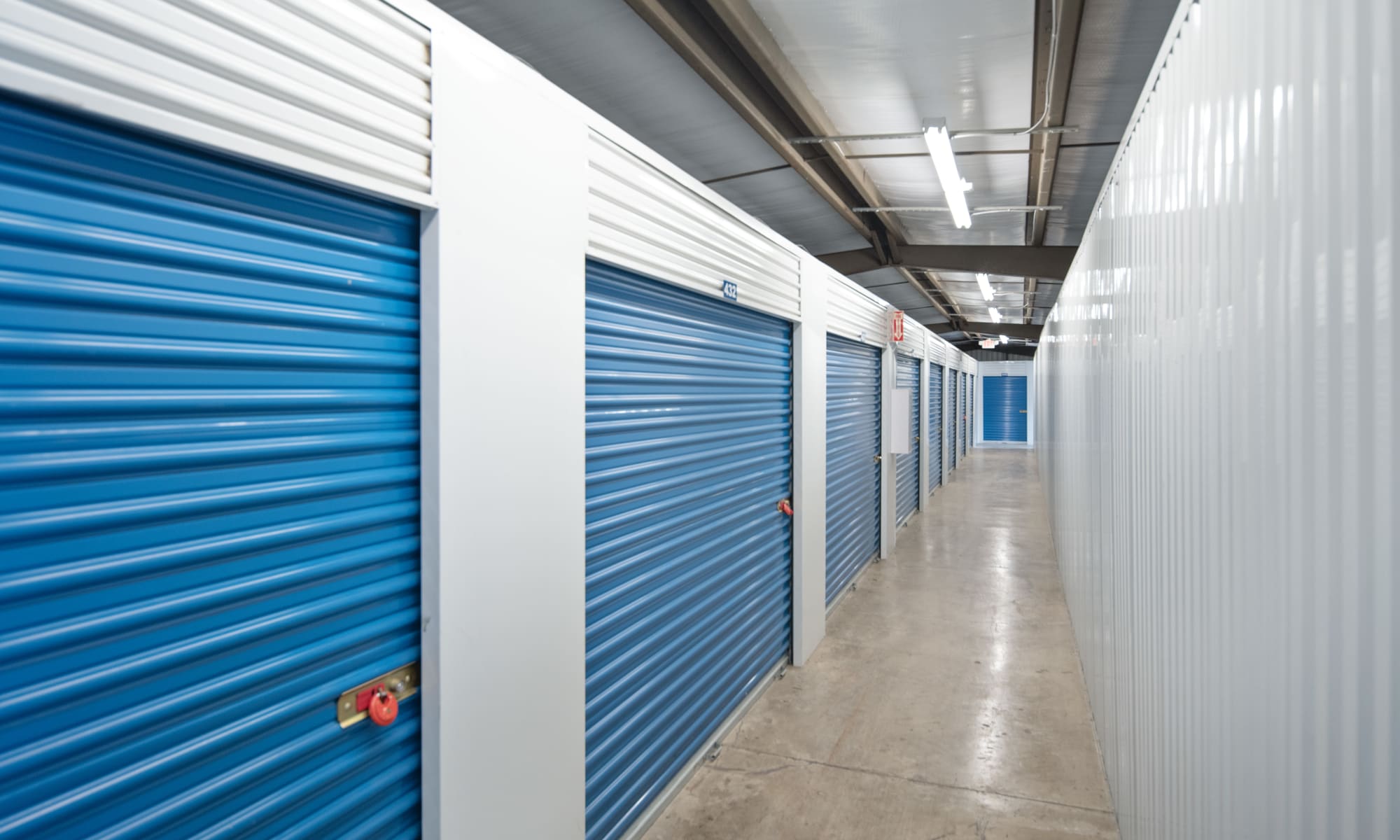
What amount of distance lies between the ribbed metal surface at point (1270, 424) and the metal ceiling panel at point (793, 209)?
4.02 meters

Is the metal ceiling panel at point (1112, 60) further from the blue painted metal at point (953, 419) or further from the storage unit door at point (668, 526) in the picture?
the blue painted metal at point (953, 419)

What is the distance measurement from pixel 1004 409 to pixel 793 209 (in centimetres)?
2134

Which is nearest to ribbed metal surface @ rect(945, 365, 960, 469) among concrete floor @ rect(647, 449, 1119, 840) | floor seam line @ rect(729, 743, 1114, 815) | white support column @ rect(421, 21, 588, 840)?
concrete floor @ rect(647, 449, 1119, 840)

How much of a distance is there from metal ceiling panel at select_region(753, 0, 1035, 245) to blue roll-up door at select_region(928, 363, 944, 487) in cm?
730

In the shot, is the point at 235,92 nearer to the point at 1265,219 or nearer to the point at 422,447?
the point at 422,447

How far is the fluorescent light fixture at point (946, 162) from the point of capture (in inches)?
167

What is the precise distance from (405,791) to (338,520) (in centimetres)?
79

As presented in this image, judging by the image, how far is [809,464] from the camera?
494 centimetres

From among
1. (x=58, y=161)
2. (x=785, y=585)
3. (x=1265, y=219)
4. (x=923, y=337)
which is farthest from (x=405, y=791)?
(x=923, y=337)

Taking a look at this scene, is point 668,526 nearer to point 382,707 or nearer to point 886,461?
point 382,707

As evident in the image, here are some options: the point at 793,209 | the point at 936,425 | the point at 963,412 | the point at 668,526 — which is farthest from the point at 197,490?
the point at 963,412

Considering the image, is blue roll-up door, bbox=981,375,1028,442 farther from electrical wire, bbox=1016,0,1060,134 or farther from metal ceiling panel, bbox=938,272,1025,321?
electrical wire, bbox=1016,0,1060,134

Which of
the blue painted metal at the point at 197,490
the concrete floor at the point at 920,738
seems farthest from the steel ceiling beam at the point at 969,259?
the blue painted metal at the point at 197,490

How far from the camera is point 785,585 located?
477 centimetres
